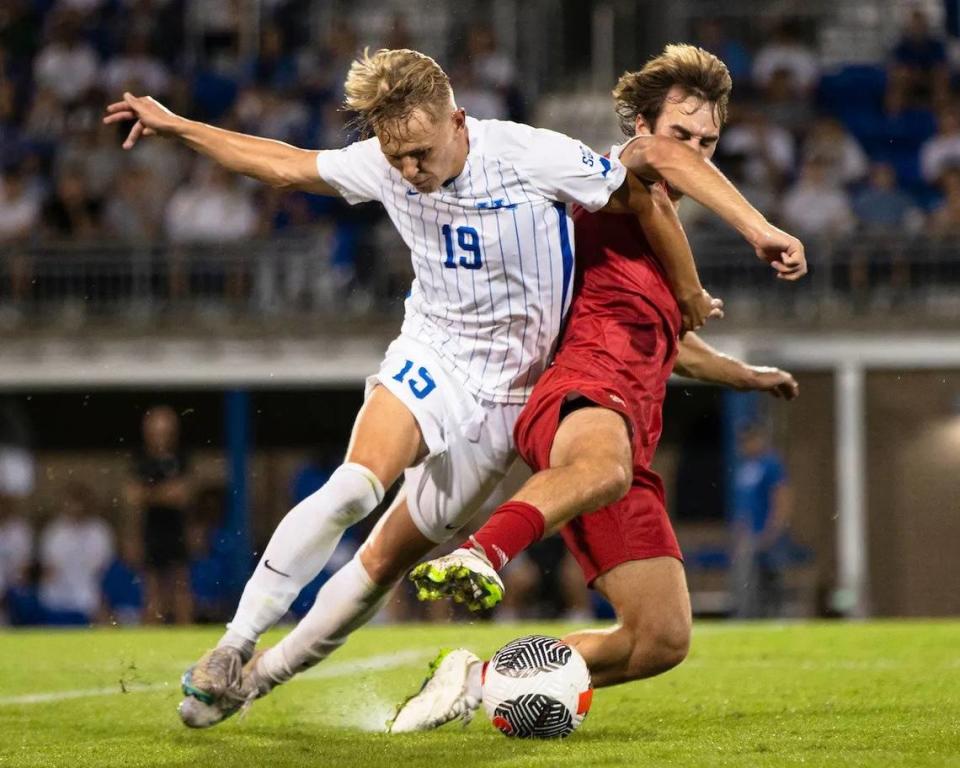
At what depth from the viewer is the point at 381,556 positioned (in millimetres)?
5699

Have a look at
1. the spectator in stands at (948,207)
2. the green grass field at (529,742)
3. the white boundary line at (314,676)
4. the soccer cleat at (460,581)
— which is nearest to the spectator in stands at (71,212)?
the green grass field at (529,742)

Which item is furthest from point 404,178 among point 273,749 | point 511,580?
point 511,580

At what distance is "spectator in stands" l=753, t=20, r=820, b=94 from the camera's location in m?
17.2

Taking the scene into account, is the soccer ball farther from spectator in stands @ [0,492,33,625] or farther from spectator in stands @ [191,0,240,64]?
spectator in stands @ [191,0,240,64]

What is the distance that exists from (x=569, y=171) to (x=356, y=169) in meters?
0.71

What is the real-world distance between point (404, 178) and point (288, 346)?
10771 millimetres

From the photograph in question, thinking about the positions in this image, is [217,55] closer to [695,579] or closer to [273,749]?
[695,579]

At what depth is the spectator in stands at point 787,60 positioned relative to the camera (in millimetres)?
17250

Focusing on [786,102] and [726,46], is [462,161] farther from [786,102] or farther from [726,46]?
[726,46]

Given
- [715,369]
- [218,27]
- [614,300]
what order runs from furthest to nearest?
1. [218,27]
2. [715,369]
3. [614,300]

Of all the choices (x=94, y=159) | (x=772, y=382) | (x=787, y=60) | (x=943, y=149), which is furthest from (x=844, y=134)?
(x=772, y=382)

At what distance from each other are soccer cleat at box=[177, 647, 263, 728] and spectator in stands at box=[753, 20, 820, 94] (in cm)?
1281

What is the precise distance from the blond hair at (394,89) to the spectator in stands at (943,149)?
11.7 metres

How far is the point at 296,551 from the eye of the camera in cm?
530
